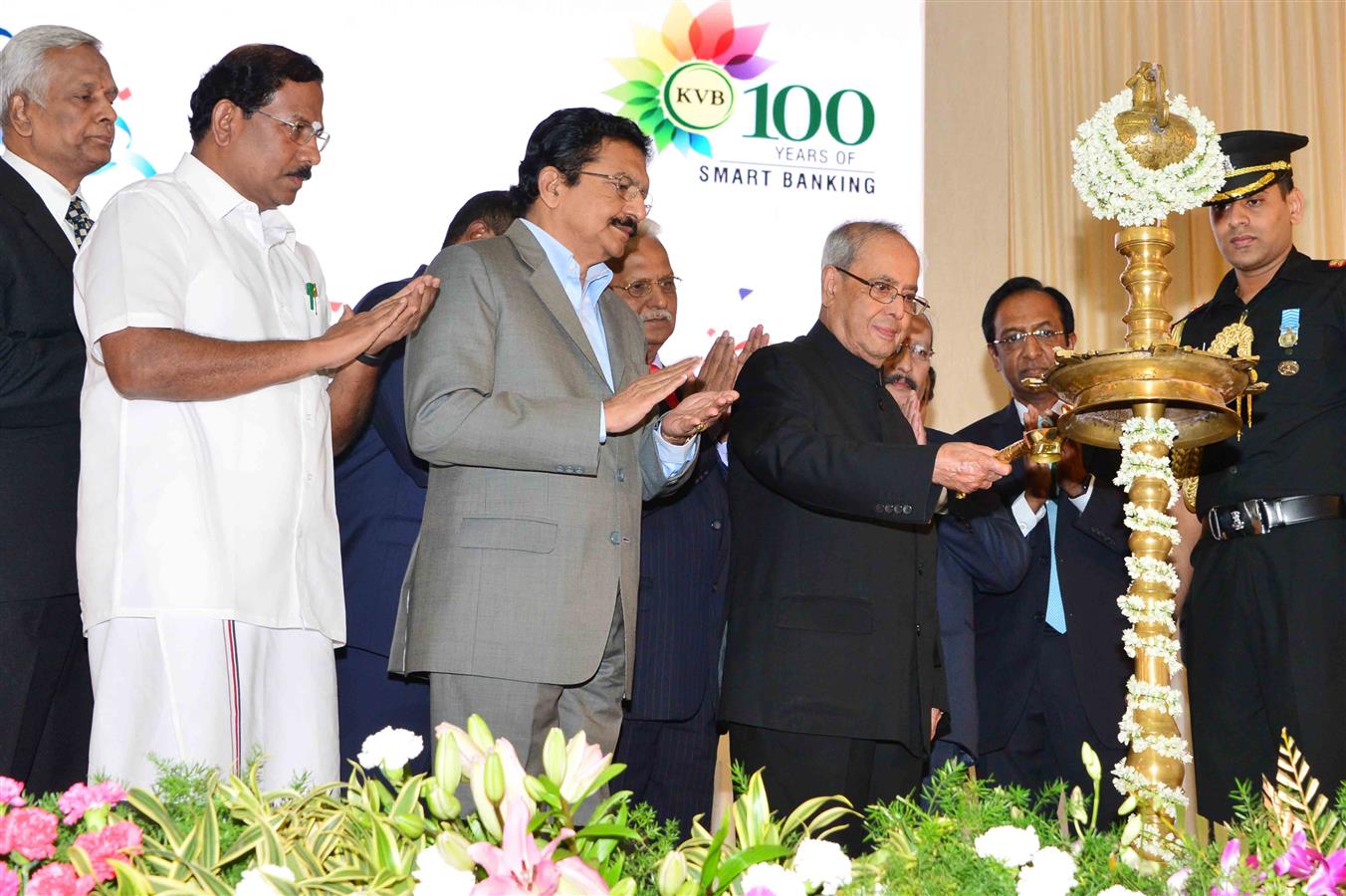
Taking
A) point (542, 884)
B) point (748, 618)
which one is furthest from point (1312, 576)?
point (542, 884)

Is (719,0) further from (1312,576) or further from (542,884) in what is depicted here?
(542,884)

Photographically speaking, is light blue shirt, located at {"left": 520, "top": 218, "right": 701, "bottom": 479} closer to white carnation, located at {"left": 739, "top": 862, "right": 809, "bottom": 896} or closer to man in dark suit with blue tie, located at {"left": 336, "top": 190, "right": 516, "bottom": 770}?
man in dark suit with blue tie, located at {"left": 336, "top": 190, "right": 516, "bottom": 770}

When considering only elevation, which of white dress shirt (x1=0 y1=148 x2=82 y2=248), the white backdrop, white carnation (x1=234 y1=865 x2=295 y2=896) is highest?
the white backdrop

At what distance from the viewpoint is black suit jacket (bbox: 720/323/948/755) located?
3.13 metres

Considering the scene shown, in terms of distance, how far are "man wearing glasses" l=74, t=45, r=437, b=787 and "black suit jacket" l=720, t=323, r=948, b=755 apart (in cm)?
91

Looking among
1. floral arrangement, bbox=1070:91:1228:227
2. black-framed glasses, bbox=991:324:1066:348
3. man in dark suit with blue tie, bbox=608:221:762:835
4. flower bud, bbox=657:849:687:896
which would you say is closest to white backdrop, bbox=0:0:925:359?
black-framed glasses, bbox=991:324:1066:348

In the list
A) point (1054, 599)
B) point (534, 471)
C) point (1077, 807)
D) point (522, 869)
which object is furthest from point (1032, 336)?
point (522, 869)

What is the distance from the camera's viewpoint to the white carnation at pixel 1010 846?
58.1 inches

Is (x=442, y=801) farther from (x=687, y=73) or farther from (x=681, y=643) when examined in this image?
(x=687, y=73)

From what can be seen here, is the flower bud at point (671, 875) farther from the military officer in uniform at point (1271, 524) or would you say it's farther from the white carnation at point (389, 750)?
the military officer in uniform at point (1271, 524)

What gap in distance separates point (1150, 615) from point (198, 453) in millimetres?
1629

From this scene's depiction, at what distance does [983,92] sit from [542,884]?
498cm

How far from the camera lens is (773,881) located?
129 centimetres

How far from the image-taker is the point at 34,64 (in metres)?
3.20
